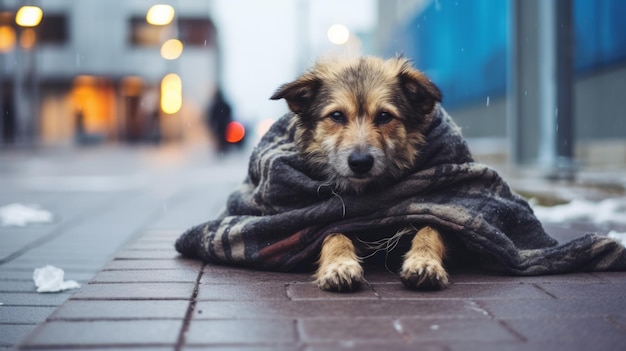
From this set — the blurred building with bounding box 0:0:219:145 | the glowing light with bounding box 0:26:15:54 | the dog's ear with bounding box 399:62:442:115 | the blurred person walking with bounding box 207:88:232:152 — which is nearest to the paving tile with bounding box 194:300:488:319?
the dog's ear with bounding box 399:62:442:115

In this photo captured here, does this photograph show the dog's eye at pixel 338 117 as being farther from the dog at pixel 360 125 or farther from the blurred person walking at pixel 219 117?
the blurred person walking at pixel 219 117

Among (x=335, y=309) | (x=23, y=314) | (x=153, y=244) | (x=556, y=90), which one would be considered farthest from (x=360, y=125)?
(x=556, y=90)

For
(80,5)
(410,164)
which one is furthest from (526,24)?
(80,5)

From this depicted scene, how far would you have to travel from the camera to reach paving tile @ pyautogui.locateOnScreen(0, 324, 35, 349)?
10.4ft

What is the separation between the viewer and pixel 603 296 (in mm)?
3232

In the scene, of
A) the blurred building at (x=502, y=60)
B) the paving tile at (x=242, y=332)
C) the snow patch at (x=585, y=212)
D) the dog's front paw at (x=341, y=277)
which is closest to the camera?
the paving tile at (x=242, y=332)

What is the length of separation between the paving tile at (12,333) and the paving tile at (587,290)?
2.40m

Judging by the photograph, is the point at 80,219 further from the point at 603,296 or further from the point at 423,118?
the point at 603,296

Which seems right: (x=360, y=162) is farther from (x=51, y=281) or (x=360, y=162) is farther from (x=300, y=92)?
(x=51, y=281)

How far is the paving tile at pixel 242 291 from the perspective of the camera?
10.5 feet

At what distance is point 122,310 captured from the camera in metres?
2.94

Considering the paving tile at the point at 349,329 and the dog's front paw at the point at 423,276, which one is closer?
the paving tile at the point at 349,329

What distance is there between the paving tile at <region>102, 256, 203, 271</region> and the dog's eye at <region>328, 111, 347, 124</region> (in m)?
1.11

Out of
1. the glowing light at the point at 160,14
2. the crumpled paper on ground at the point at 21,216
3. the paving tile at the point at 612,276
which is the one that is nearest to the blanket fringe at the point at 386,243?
the paving tile at the point at 612,276
